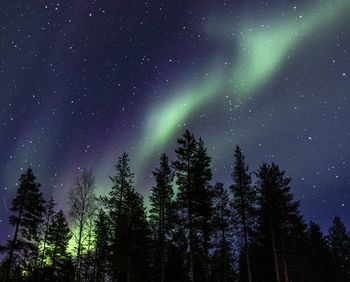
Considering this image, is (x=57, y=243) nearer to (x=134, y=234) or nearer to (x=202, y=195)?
(x=134, y=234)

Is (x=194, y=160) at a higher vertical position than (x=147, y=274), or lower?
higher

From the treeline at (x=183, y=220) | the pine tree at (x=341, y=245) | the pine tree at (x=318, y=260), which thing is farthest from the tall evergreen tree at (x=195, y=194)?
the pine tree at (x=341, y=245)

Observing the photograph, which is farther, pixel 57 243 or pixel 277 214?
pixel 57 243

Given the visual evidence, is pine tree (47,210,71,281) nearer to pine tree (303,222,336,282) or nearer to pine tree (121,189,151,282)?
pine tree (121,189,151,282)

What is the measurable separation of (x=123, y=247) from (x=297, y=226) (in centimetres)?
1838

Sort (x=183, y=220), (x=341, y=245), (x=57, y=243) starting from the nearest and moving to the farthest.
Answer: (x=183, y=220), (x=57, y=243), (x=341, y=245)

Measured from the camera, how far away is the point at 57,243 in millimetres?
45219

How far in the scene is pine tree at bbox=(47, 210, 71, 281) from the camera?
44.9 m

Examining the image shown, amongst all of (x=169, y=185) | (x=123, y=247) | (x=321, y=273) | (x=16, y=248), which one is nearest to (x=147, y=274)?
(x=123, y=247)

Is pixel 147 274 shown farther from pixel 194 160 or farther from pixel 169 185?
pixel 194 160

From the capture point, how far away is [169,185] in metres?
33.4

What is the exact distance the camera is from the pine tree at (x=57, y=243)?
147ft

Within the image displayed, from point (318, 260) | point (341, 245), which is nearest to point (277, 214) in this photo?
point (318, 260)

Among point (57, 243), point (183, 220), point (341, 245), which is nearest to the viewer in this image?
point (183, 220)
